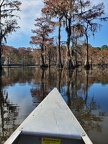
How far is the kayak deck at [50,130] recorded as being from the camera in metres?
2.59

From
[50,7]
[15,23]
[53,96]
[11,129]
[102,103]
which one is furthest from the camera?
[15,23]

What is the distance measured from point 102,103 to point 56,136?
4.07m

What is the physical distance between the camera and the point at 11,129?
13.0 ft

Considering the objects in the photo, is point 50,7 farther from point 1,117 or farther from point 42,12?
point 1,117

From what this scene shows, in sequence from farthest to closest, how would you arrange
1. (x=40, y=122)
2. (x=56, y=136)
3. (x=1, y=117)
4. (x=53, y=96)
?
(x=1, y=117), (x=53, y=96), (x=40, y=122), (x=56, y=136)

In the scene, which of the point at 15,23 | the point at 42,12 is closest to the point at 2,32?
the point at 15,23

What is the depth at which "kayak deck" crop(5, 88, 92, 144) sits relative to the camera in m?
2.59

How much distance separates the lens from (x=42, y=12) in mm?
27719

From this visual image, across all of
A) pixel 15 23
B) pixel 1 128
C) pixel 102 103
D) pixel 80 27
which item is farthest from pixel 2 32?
pixel 1 128

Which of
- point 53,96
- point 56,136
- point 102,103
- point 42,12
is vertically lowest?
point 102,103

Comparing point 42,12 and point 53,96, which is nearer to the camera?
point 53,96

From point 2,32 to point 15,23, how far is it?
1816 mm

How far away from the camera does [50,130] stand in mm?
2646

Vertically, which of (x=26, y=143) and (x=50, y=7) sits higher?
(x=50, y=7)
